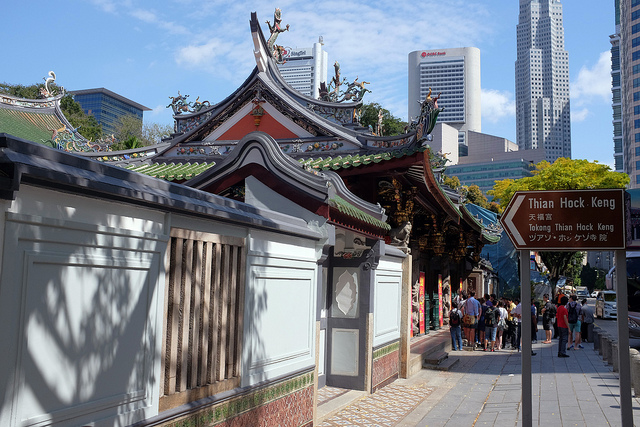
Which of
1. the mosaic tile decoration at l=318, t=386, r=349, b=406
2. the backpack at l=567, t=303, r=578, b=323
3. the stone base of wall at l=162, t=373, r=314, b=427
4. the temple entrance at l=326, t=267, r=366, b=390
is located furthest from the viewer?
the backpack at l=567, t=303, r=578, b=323

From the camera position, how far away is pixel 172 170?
13414mm

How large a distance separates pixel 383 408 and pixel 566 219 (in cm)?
547

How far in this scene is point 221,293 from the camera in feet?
19.7

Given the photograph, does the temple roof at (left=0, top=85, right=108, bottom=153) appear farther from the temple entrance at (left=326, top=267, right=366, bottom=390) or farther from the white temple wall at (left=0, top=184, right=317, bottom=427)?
the white temple wall at (left=0, top=184, right=317, bottom=427)

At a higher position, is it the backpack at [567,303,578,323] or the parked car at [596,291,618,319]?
the backpack at [567,303,578,323]

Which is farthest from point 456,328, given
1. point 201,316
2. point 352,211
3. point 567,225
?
point 201,316

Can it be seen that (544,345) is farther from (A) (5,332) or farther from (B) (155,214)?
(A) (5,332)

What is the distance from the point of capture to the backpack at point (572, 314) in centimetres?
1736

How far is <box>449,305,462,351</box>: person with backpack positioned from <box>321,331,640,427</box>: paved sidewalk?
4.52ft

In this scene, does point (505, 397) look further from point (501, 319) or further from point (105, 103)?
point (105, 103)

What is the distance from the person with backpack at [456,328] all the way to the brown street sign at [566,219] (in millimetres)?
11808

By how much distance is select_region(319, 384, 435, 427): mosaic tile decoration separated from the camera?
28.9ft

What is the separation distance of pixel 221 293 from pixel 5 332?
2.68m

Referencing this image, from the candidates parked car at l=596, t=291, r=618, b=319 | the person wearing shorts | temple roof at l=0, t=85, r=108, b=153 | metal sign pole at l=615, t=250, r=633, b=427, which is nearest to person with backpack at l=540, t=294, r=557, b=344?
the person wearing shorts
